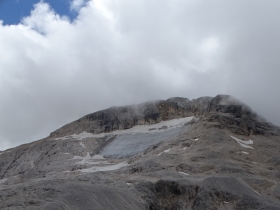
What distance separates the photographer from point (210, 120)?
79.3 meters

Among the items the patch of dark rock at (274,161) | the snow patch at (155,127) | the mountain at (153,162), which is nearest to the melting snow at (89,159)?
the mountain at (153,162)

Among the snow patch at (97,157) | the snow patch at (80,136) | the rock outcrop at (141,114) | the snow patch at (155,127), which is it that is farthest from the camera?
the rock outcrop at (141,114)

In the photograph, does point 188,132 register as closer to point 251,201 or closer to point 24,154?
point 251,201

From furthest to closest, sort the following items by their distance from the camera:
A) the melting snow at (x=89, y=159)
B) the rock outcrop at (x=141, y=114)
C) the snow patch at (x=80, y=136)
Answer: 1. the rock outcrop at (x=141, y=114)
2. the snow patch at (x=80, y=136)
3. the melting snow at (x=89, y=159)

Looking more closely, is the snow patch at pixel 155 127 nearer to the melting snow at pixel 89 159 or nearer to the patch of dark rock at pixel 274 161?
the melting snow at pixel 89 159

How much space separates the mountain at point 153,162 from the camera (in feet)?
143

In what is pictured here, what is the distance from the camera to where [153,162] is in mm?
62281

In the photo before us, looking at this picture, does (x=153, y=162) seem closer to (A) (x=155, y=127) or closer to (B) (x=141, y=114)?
(A) (x=155, y=127)

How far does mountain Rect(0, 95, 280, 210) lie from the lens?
43.6 metres

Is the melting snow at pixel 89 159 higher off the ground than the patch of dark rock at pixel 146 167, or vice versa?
the melting snow at pixel 89 159

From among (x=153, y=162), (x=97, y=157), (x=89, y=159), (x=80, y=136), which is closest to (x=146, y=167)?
(x=153, y=162)

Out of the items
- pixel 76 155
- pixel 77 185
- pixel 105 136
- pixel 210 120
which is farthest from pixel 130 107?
pixel 77 185

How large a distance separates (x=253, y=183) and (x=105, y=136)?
58744mm

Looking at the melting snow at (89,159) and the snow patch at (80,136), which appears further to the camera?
the snow patch at (80,136)
